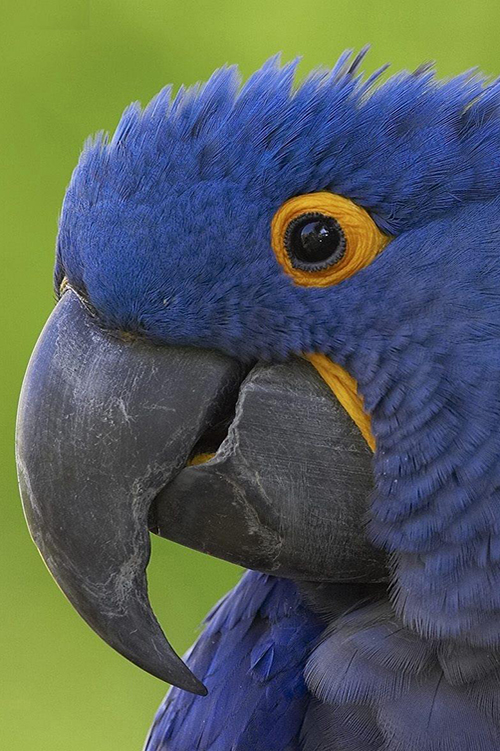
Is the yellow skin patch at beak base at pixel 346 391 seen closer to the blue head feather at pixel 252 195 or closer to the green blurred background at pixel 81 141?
the blue head feather at pixel 252 195

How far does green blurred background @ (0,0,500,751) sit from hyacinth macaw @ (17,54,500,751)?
7.38ft

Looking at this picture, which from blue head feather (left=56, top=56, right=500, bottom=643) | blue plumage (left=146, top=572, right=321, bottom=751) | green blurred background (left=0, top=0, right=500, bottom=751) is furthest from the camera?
green blurred background (left=0, top=0, right=500, bottom=751)

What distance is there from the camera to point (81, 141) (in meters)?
3.91

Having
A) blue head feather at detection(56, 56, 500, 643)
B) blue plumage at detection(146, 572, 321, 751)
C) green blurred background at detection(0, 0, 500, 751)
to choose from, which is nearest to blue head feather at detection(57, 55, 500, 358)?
blue head feather at detection(56, 56, 500, 643)

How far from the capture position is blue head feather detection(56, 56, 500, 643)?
1393 mm

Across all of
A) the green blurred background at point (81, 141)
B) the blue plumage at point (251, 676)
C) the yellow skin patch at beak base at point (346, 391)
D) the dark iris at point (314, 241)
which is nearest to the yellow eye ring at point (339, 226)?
the dark iris at point (314, 241)

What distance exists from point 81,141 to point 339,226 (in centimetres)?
264

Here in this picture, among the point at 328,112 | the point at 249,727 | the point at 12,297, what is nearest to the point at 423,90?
the point at 328,112

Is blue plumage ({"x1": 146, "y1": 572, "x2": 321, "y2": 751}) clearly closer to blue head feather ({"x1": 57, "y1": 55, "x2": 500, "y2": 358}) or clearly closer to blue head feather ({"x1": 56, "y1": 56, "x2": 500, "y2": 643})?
blue head feather ({"x1": 56, "y1": 56, "x2": 500, "y2": 643})

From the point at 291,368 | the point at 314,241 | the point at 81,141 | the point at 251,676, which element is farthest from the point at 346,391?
the point at 81,141

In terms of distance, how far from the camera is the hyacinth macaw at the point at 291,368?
142 centimetres

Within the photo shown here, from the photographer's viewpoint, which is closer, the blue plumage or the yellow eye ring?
the yellow eye ring

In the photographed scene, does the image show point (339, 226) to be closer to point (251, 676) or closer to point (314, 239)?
point (314, 239)

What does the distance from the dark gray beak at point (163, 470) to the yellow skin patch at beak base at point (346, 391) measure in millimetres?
13
